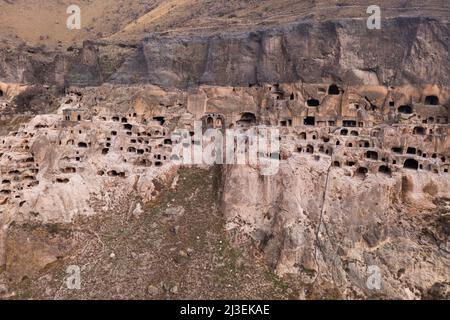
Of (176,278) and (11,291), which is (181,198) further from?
(11,291)

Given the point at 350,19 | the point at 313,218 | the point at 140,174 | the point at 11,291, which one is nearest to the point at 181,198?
the point at 140,174

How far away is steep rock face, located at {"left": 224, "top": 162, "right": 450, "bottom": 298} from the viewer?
32125 millimetres

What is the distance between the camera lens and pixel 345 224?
34.2m

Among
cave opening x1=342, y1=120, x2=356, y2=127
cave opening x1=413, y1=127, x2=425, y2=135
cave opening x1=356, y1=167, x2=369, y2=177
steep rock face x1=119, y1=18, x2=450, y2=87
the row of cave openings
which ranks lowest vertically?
cave opening x1=356, y1=167, x2=369, y2=177

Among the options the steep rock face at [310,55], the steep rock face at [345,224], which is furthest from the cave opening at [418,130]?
the steep rock face at [345,224]

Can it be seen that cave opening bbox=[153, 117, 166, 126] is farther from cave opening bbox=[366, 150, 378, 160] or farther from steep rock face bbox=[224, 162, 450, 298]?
cave opening bbox=[366, 150, 378, 160]

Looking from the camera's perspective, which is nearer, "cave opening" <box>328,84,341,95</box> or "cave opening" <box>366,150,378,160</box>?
"cave opening" <box>366,150,378,160</box>

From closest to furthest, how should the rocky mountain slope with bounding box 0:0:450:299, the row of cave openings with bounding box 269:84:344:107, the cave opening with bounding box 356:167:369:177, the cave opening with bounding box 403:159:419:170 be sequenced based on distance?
1. the rocky mountain slope with bounding box 0:0:450:299
2. the cave opening with bounding box 356:167:369:177
3. the cave opening with bounding box 403:159:419:170
4. the row of cave openings with bounding box 269:84:344:107

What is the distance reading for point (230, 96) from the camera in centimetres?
4638

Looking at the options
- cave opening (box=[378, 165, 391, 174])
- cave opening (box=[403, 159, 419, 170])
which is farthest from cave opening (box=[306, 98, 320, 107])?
cave opening (box=[403, 159, 419, 170])

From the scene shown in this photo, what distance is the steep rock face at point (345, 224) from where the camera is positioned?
3212cm

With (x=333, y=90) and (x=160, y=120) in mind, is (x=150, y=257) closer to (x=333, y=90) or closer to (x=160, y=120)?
(x=160, y=120)

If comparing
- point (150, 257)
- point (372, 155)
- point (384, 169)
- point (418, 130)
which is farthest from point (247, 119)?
point (150, 257)

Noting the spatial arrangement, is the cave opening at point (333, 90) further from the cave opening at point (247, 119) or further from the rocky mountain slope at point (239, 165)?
the cave opening at point (247, 119)
